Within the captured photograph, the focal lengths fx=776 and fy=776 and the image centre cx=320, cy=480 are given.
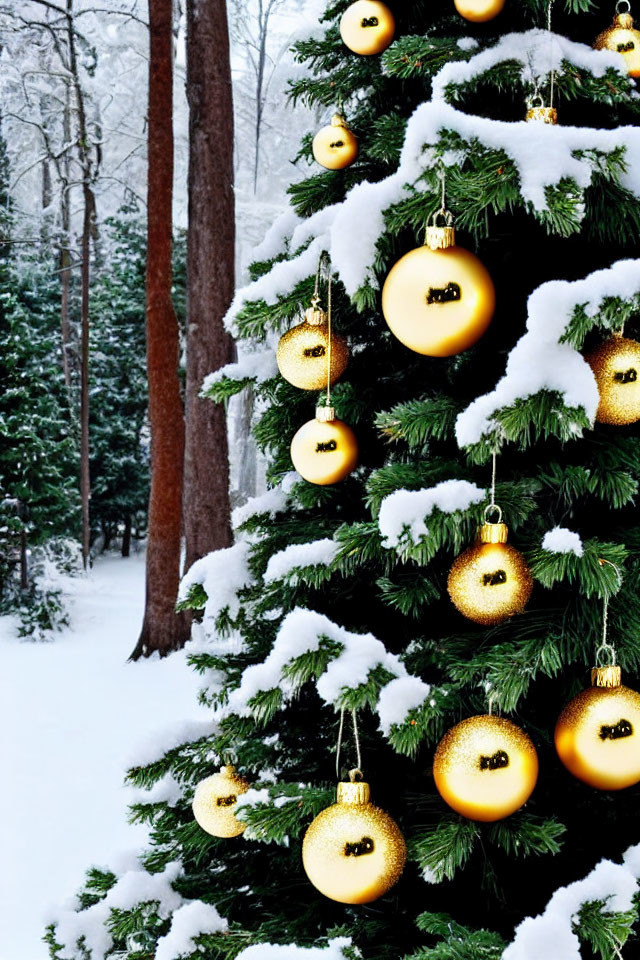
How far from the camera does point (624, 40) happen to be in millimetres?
1643

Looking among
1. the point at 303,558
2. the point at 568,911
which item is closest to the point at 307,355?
the point at 303,558

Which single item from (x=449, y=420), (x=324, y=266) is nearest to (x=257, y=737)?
(x=449, y=420)

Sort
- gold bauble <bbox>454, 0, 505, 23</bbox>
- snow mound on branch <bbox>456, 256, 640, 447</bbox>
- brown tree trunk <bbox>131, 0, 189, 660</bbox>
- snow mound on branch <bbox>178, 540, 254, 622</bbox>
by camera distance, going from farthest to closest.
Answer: brown tree trunk <bbox>131, 0, 189, 660</bbox>, snow mound on branch <bbox>178, 540, 254, 622</bbox>, gold bauble <bbox>454, 0, 505, 23</bbox>, snow mound on branch <bbox>456, 256, 640, 447</bbox>

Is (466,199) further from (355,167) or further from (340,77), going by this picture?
(340,77)

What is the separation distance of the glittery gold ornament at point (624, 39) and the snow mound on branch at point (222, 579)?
1.43m

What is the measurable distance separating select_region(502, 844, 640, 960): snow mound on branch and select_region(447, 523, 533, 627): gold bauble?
1.47 feet

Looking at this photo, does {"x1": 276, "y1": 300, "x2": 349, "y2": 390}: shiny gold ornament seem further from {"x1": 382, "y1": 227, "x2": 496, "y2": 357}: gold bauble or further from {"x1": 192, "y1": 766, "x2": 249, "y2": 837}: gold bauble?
{"x1": 192, "y1": 766, "x2": 249, "y2": 837}: gold bauble

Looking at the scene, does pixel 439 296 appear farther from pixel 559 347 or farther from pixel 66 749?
pixel 66 749

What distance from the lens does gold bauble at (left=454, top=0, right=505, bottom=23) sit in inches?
63.2

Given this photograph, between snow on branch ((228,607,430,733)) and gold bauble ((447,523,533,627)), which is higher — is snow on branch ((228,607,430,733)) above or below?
below

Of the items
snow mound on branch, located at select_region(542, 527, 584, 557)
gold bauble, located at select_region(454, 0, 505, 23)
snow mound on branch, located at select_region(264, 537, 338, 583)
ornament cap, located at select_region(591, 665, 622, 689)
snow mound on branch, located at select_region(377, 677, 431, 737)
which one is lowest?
snow mound on branch, located at select_region(377, 677, 431, 737)

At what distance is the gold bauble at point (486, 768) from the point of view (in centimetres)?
129

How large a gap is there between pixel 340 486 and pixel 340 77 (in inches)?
42.8

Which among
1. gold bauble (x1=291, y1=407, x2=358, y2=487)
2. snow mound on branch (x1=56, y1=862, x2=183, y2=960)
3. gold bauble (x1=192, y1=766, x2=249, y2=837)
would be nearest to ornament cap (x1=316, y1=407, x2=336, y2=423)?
gold bauble (x1=291, y1=407, x2=358, y2=487)
